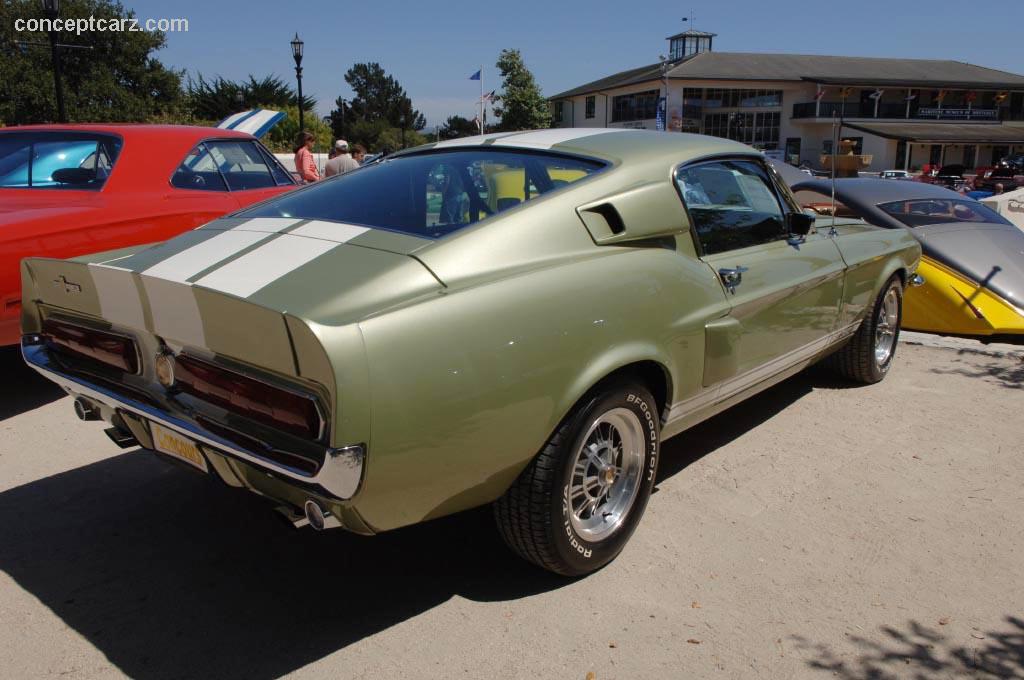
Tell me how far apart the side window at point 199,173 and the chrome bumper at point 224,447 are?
3.06 metres

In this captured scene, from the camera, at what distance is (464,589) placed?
2828mm

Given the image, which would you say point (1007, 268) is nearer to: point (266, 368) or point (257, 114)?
point (266, 368)

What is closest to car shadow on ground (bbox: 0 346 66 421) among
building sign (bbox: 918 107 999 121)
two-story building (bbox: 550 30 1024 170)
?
two-story building (bbox: 550 30 1024 170)

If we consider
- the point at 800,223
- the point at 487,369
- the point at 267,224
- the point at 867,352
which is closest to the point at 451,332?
the point at 487,369

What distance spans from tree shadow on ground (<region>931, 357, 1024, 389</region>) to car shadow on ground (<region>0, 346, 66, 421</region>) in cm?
591

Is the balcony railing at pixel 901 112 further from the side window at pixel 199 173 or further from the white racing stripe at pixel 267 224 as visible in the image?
the white racing stripe at pixel 267 224

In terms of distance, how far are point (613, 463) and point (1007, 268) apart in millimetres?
5922

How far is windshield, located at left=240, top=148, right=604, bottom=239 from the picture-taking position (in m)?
2.92

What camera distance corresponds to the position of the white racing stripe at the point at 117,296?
2498 millimetres

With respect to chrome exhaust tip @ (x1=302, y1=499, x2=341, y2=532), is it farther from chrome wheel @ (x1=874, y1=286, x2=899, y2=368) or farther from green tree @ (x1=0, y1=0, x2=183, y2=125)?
green tree @ (x1=0, y1=0, x2=183, y2=125)

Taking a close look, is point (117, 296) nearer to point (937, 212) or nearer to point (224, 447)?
point (224, 447)

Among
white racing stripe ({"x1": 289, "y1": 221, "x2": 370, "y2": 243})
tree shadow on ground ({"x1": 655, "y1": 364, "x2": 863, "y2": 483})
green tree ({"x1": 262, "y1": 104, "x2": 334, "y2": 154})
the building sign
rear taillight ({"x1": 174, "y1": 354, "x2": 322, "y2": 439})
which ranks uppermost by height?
the building sign

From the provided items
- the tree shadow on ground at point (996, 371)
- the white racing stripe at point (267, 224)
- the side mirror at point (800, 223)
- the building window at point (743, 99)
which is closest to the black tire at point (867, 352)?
the tree shadow on ground at point (996, 371)

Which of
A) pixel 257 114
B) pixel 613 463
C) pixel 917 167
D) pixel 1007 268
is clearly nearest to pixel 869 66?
pixel 917 167
